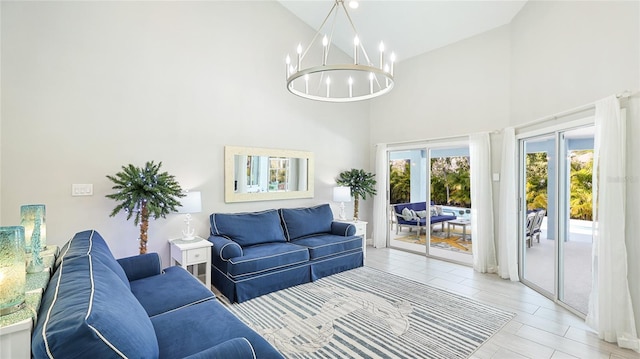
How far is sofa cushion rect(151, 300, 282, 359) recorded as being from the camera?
1.64m

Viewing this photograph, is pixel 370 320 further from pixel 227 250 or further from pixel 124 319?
pixel 124 319

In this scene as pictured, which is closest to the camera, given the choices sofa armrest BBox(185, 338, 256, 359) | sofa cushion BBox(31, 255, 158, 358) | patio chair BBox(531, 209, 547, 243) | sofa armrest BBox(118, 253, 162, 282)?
sofa cushion BBox(31, 255, 158, 358)

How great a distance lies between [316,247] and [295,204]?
1198 mm

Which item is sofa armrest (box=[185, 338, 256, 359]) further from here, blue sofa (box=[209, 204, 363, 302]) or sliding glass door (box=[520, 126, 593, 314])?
sliding glass door (box=[520, 126, 593, 314])

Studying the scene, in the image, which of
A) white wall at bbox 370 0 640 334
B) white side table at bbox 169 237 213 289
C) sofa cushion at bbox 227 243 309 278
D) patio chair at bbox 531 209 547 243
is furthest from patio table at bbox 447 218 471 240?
white side table at bbox 169 237 213 289

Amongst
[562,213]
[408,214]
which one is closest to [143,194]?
[408,214]

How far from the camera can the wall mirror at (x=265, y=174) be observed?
4336 millimetres

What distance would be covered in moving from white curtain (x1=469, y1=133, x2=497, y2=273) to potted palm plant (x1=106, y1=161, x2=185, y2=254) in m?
4.36

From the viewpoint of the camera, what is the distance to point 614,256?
2.56 m

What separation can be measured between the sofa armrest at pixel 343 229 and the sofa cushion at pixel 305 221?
0.12m

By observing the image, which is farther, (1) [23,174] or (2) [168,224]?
(2) [168,224]

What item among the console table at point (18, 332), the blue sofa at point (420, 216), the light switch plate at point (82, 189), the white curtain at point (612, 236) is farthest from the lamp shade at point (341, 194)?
the console table at point (18, 332)

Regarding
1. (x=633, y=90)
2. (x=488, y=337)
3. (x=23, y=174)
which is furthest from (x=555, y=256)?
(x=23, y=174)

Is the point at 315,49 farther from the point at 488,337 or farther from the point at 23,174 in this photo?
the point at 488,337
